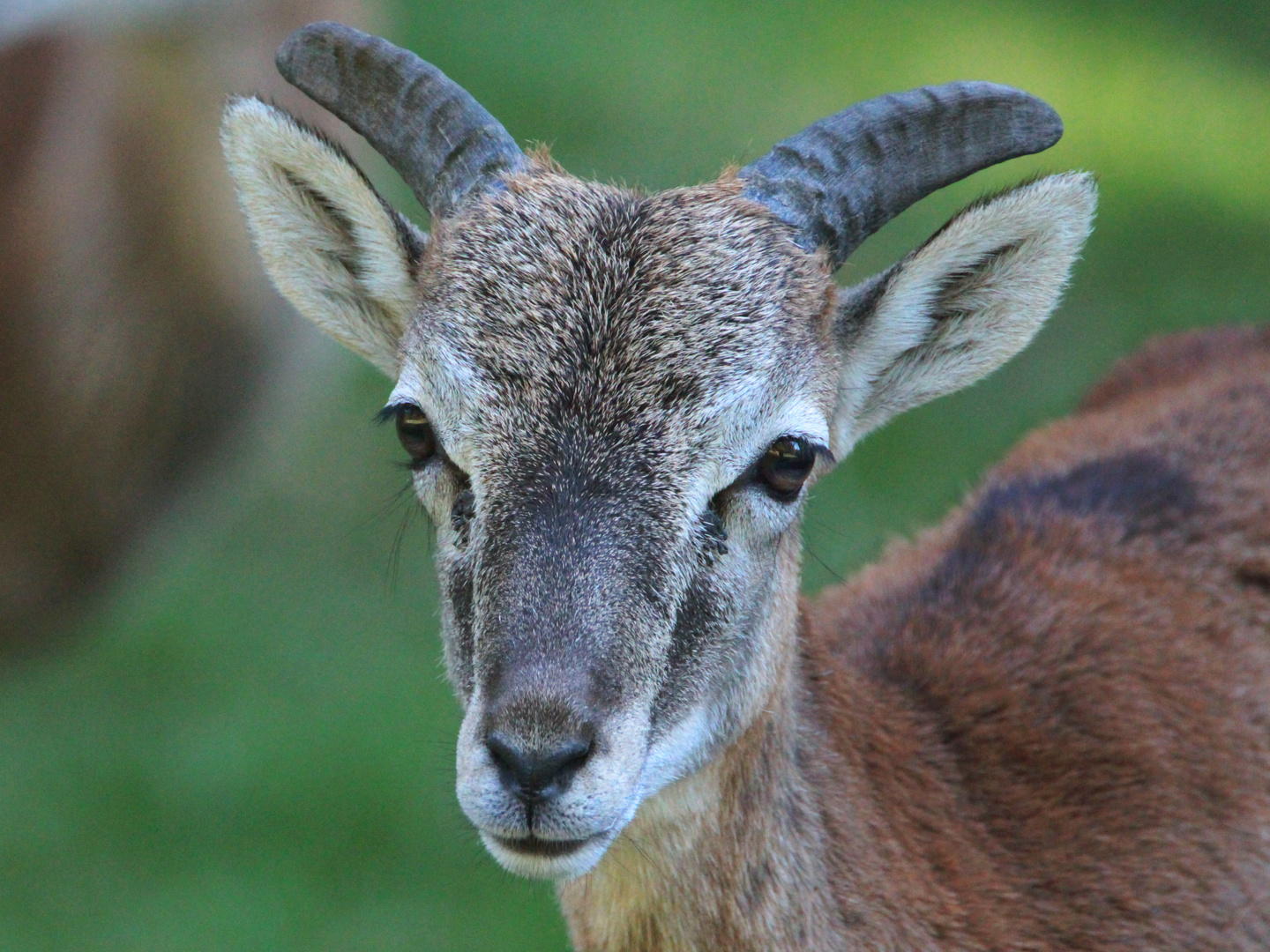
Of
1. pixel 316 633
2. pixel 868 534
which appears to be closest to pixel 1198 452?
pixel 868 534

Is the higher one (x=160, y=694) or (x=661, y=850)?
(x=661, y=850)

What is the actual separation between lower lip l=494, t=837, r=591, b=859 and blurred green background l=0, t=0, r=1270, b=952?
0.98 meters

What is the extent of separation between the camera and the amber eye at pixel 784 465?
3762mm

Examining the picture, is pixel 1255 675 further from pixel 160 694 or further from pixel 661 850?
pixel 160 694

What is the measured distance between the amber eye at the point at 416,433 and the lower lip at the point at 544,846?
1.03 m

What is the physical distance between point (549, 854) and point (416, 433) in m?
1.14

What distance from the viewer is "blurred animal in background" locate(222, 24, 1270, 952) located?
3494 millimetres

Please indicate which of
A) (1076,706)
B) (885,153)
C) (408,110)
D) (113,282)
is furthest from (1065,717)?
(113,282)

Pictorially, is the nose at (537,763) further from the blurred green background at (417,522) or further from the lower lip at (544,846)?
the blurred green background at (417,522)

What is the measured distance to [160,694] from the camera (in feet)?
30.1

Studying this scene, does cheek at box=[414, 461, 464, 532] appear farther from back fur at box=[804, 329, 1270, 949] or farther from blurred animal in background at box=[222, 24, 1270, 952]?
back fur at box=[804, 329, 1270, 949]

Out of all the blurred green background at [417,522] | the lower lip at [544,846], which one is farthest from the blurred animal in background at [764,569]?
the blurred green background at [417,522]

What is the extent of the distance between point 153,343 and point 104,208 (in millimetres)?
768

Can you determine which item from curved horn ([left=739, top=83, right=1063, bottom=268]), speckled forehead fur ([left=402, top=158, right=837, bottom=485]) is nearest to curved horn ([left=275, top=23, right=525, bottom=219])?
speckled forehead fur ([left=402, top=158, right=837, bottom=485])
